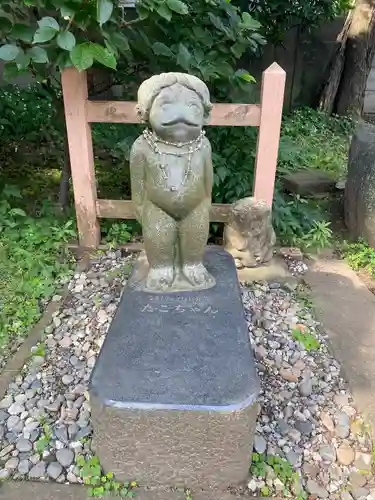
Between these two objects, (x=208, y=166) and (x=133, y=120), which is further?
(x=133, y=120)

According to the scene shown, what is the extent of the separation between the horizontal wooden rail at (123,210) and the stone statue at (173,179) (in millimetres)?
1012

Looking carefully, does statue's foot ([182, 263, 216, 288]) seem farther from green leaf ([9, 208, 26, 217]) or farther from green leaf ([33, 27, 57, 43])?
green leaf ([9, 208, 26, 217])

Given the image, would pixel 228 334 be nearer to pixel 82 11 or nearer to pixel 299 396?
pixel 299 396

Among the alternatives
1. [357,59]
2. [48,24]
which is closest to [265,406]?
[48,24]

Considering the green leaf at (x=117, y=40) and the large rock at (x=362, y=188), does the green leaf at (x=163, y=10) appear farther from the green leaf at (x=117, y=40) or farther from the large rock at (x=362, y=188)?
the large rock at (x=362, y=188)

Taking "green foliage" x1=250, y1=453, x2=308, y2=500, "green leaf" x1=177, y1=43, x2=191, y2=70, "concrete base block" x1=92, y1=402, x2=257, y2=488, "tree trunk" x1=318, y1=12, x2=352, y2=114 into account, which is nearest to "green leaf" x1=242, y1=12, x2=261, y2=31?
"green leaf" x1=177, y1=43, x2=191, y2=70

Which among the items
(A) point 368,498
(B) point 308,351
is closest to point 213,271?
(B) point 308,351

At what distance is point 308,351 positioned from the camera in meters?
2.52

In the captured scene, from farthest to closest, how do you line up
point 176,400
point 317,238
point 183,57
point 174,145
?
1. point 317,238
2. point 183,57
3. point 174,145
4. point 176,400

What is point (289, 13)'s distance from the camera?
20.3 feet

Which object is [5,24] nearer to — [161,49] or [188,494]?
[161,49]

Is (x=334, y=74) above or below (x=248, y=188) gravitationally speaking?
above

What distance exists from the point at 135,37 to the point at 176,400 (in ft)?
7.76

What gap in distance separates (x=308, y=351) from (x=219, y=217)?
1.17 meters
